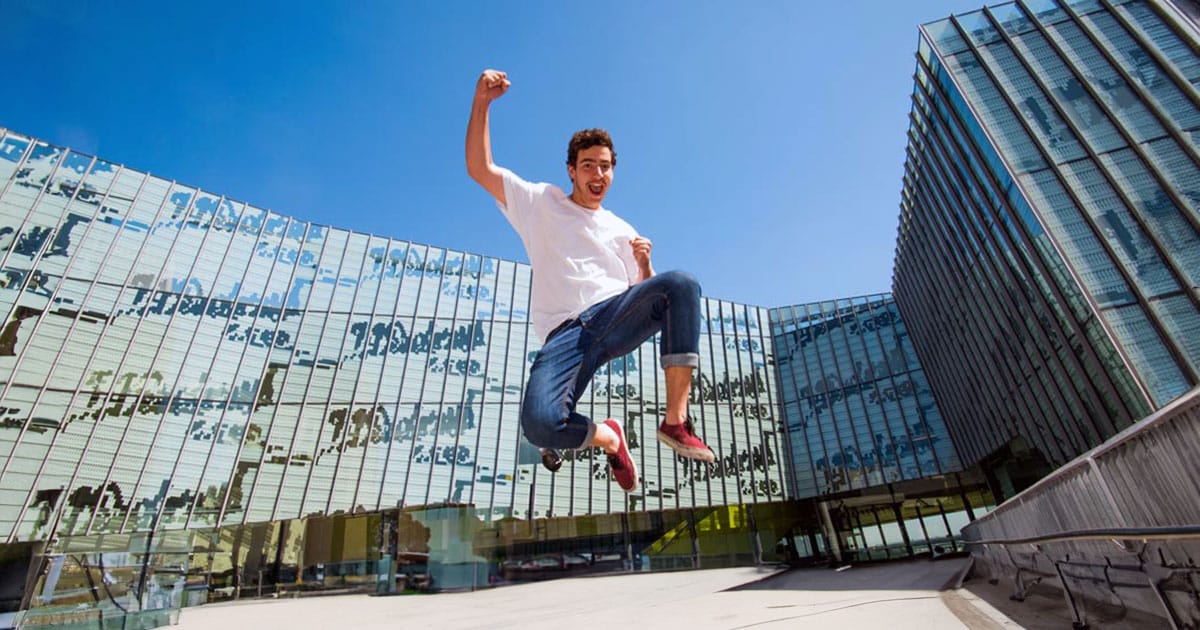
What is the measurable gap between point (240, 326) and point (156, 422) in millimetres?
4633

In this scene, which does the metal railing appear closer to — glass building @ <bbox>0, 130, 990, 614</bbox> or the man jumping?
the man jumping

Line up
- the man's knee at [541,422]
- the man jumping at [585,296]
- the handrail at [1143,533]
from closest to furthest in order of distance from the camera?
the man's knee at [541,422] < the man jumping at [585,296] < the handrail at [1143,533]

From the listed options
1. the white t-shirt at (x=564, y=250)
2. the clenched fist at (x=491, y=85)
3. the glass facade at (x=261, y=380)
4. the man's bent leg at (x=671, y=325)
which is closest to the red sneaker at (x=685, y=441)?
the man's bent leg at (x=671, y=325)

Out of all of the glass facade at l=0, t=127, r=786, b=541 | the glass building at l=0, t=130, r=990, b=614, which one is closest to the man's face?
the glass building at l=0, t=130, r=990, b=614

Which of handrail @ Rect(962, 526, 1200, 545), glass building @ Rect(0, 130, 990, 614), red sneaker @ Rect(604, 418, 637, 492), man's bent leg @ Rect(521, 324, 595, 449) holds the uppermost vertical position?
glass building @ Rect(0, 130, 990, 614)

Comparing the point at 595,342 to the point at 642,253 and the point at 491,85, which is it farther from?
the point at 491,85

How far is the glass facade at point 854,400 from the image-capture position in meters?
27.1

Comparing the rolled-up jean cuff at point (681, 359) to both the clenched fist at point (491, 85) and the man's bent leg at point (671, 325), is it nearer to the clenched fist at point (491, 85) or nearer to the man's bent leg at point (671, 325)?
the man's bent leg at point (671, 325)

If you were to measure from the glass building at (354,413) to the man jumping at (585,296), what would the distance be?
19199mm

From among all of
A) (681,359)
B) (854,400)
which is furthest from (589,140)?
(854,400)

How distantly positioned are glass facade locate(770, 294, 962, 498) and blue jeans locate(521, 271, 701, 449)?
93.0ft

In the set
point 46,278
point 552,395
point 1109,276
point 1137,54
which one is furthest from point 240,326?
point 1137,54

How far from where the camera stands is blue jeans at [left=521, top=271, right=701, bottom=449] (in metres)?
2.47

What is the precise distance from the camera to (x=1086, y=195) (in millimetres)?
15484
